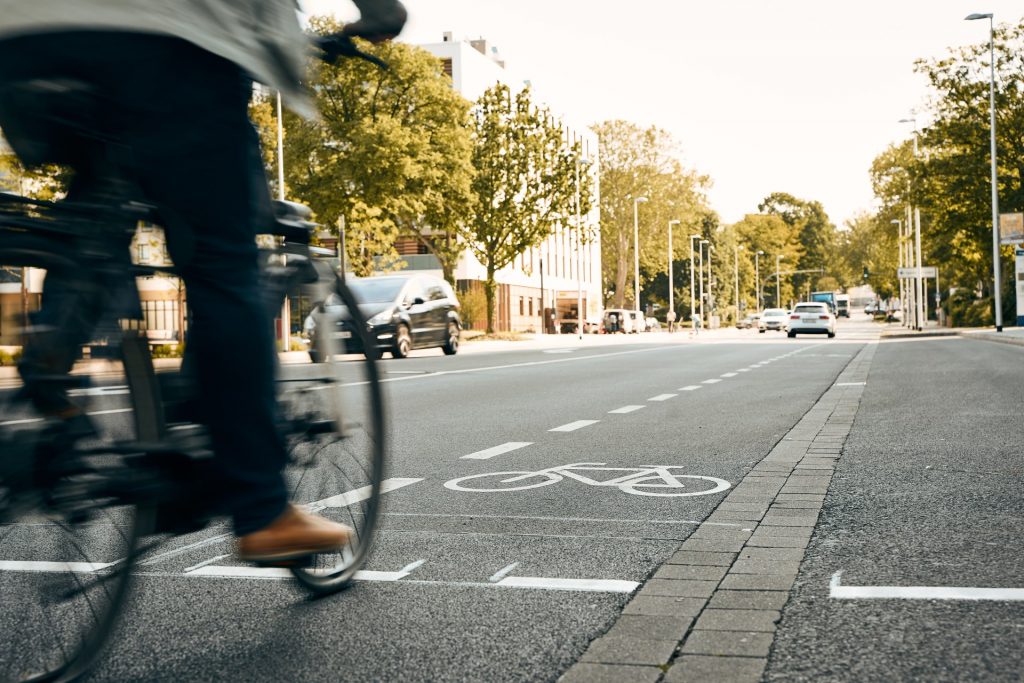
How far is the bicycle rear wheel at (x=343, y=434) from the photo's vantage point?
354cm

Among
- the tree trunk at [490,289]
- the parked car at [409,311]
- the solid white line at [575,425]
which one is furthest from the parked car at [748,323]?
the solid white line at [575,425]

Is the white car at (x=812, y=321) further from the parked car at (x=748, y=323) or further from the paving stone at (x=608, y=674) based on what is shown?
the paving stone at (x=608, y=674)

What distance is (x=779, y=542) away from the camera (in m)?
4.64

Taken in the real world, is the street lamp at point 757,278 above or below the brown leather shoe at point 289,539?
above

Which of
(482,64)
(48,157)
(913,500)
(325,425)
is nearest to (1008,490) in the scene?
(913,500)

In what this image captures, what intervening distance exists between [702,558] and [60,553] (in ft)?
7.57

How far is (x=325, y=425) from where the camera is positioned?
3.49 m

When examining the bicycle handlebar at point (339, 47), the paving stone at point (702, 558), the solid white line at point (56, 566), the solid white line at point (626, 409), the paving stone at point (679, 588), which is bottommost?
the solid white line at point (626, 409)

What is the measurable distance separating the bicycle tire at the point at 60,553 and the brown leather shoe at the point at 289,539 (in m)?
0.23

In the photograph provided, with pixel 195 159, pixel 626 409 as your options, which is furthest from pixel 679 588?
pixel 626 409

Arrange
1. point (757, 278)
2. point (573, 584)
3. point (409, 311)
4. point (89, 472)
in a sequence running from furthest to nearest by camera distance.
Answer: point (757, 278)
point (409, 311)
point (573, 584)
point (89, 472)

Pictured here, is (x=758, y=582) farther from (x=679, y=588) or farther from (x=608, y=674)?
(x=608, y=674)

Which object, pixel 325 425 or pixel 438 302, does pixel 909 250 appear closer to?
pixel 438 302

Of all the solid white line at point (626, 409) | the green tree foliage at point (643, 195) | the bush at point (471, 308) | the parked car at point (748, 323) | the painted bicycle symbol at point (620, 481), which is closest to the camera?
the painted bicycle symbol at point (620, 481)
